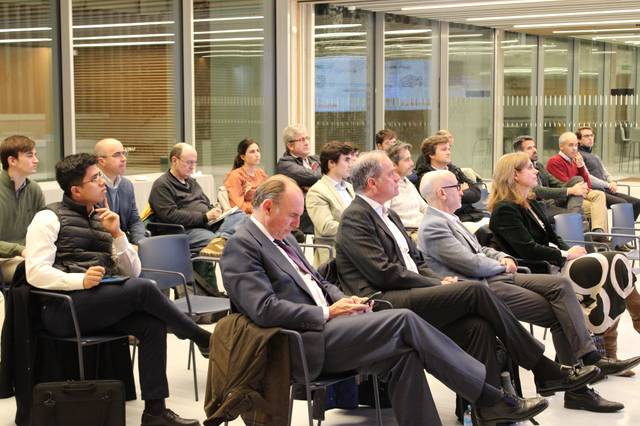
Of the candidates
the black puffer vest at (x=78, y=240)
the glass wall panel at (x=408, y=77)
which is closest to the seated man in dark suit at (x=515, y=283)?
the black puffer vest at (x=78, y=240)

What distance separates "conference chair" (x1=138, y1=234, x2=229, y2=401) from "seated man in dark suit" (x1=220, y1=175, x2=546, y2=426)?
1364 millimetres

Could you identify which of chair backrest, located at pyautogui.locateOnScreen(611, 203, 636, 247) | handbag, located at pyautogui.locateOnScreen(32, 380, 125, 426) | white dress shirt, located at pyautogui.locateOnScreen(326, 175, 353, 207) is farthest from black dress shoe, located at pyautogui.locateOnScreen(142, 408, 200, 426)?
chair backrest, located at pyautogui.locateOnScreen(611, 203, 636, 247)

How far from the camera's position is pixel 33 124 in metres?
9.51

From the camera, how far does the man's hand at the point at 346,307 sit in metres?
4.23

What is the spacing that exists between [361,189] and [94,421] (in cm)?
176

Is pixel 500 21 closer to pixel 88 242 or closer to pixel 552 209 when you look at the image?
pixel 552 209

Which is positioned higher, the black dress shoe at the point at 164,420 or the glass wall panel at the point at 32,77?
the glass wall panel at the point at 32,77

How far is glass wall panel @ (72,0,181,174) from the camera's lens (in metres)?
9.98

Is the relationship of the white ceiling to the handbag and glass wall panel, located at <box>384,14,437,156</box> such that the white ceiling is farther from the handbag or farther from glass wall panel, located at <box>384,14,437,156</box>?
the handbag

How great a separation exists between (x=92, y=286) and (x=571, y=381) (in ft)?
8.08

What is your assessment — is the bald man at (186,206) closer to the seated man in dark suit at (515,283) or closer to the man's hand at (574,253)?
the seated man in dark suit at (515,283)

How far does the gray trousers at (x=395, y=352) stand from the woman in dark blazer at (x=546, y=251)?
163 cm

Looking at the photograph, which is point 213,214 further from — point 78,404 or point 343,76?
point 343,76

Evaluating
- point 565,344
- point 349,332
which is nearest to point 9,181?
point 349,332
